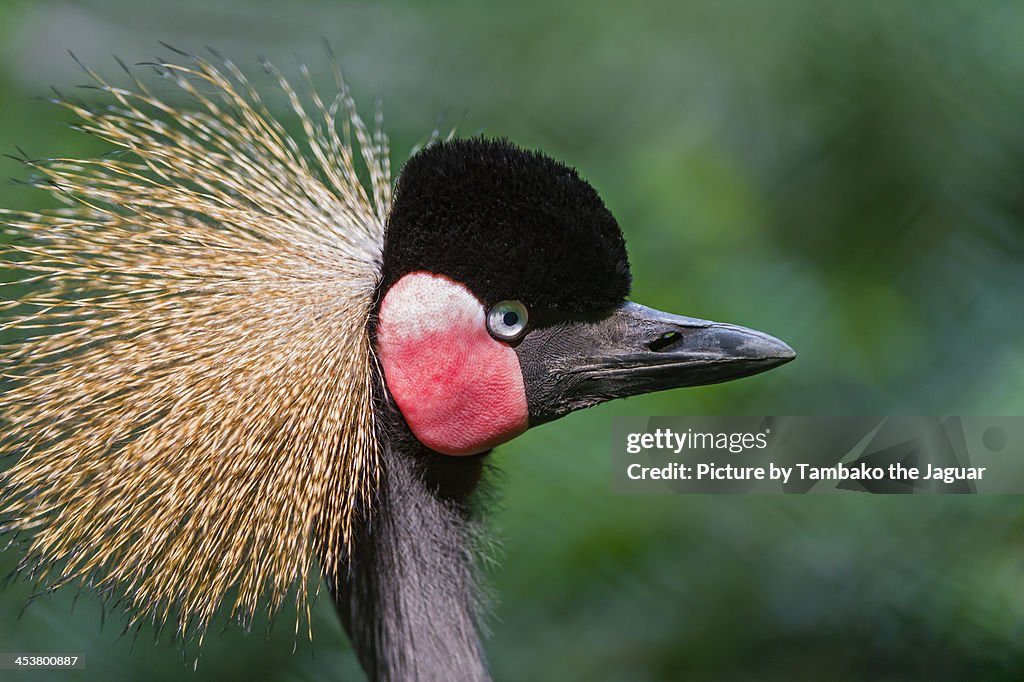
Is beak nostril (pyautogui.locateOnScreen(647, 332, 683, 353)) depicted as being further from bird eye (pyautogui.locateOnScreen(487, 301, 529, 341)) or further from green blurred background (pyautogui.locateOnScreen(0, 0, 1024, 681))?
green blurred background (pyautogui.locateOnScreen(0, 0, 1024, 681))

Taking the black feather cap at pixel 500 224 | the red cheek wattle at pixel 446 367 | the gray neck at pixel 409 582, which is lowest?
the gray neck at pixel 409 582

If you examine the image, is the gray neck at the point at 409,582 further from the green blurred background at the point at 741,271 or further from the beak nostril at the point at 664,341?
the green blurred background at the point at 741,271

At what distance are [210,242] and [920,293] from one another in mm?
1330

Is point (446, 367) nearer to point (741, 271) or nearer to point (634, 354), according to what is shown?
point (634, 354)

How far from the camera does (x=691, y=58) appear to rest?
1883 mm

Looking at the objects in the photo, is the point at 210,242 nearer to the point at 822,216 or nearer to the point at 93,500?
the point at 93,500

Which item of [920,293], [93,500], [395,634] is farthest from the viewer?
[920,293]

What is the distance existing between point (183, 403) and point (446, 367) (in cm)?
22

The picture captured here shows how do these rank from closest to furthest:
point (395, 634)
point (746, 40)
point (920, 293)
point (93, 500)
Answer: point (93, 500) < point (395, 634) < point (920, 293) < point (746, 40)

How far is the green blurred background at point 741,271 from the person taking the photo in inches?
61.0

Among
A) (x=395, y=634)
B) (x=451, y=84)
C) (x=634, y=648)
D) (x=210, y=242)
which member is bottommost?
(x=634, y=648)

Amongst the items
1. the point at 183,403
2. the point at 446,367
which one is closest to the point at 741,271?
the point at 446,367

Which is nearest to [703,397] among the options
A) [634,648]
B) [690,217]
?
[690,217]

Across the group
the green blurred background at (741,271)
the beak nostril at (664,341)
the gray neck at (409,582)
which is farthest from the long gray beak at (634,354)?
the green blurred background at (741,271)
